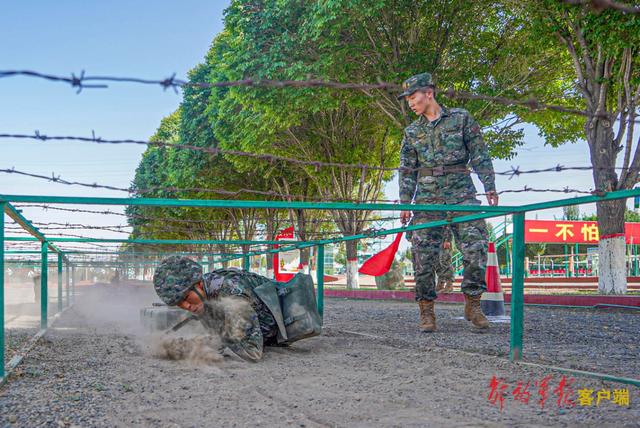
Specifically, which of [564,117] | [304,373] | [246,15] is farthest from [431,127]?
[564,117]

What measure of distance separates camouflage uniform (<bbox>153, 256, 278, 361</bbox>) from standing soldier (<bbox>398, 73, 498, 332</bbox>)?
6.22 ft

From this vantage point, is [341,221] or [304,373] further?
[341,221]

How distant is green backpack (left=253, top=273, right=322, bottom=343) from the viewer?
4871 millimetres

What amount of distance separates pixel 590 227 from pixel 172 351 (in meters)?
34.0

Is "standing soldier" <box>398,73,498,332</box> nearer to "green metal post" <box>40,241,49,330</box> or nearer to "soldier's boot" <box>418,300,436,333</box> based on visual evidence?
"soldier's boot" <box>418,300,436,333</box>

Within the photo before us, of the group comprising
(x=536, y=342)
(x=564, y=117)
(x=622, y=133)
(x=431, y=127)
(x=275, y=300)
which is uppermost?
(x=564, y=117)

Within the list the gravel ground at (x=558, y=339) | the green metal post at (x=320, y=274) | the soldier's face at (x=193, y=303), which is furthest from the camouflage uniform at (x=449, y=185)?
the soldier's face at (x=193, y=303)

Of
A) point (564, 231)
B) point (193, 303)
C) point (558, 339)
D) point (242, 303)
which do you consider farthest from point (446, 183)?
point (564, 231)

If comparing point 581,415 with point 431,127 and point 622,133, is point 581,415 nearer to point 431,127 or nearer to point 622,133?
point 431,127

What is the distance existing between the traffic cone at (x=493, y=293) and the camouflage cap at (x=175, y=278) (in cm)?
496

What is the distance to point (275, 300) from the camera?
16.1 ft

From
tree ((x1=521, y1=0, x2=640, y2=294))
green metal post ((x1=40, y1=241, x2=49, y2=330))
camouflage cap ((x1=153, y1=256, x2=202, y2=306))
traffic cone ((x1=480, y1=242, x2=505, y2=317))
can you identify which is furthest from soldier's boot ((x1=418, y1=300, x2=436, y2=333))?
tree ((x1=521, y1=0, x2=640, y2=294))

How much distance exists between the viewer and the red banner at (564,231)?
107 feet

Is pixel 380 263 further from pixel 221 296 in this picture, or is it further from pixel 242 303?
pixel 242 303
